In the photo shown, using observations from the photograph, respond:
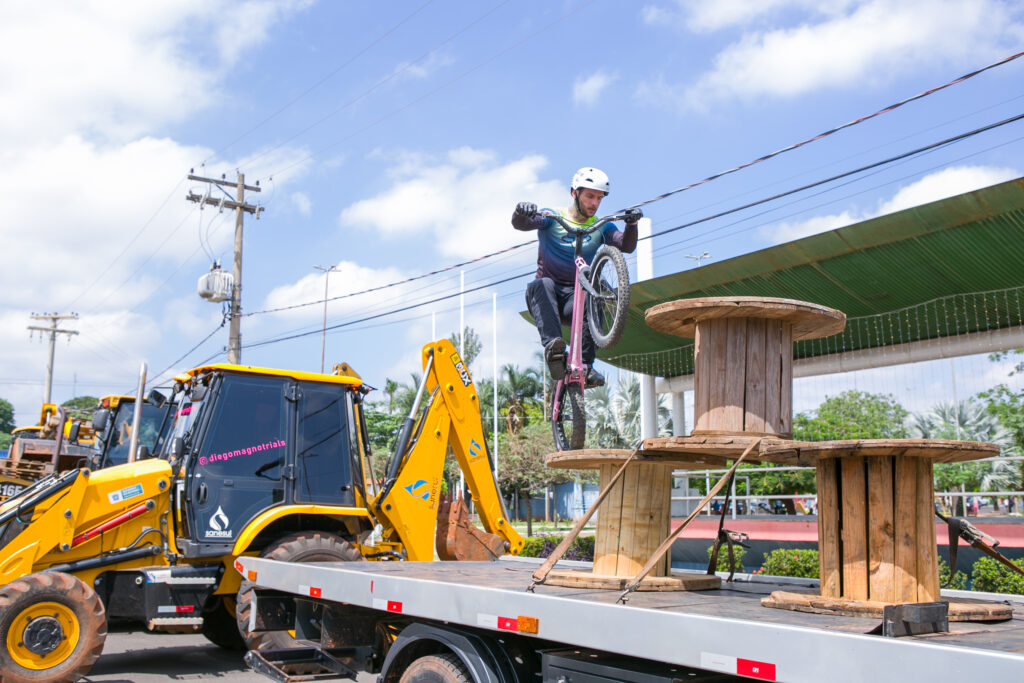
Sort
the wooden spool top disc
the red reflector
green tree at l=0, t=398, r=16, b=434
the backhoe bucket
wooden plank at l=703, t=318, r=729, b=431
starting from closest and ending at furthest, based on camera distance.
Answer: the red reflector
the wooden spool top disc
wooden plank at l=703, t=318, r=729, b=431
the backhoe bucket
green tree at l=0, t=398, r=16, b=434

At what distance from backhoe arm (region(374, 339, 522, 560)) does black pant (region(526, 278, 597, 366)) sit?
7.95 ft

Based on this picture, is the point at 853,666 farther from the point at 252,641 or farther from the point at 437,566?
the point at 252,641

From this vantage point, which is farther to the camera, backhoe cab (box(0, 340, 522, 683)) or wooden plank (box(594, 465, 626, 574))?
backhoe cab (box(0, 340, 522, 683))

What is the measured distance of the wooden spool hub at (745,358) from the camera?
515 centimetres

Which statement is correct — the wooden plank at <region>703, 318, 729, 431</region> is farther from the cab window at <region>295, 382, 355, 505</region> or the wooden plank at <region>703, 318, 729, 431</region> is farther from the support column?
the support column

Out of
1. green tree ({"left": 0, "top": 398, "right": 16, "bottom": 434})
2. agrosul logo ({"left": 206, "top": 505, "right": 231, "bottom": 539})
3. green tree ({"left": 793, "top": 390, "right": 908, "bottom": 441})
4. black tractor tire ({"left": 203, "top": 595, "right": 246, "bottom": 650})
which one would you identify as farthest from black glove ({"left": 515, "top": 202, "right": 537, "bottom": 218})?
green tree ({"left": 0, "top": 398, "right": 16, "bottom": 434})

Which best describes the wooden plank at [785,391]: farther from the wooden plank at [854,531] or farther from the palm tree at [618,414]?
the palm tree at [618,414]

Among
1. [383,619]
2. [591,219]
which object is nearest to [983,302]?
[591,219]

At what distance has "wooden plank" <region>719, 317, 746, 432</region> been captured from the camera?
518 centimetres

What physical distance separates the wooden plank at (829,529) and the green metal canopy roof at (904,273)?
948 cm

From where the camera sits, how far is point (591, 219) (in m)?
7.59

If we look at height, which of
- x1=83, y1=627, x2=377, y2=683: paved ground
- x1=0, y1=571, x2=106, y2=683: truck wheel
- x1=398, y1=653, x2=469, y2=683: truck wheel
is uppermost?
x1=398, y1=653, x2=469, y2=683: truck wheel

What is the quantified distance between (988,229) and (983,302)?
293 centimetres

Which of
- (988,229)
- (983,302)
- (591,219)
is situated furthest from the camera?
(983,302)
